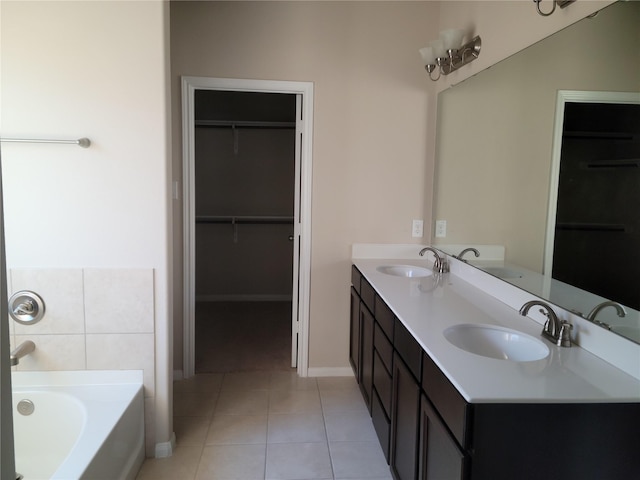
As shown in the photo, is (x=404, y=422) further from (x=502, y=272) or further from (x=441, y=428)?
(x=502, y=272)

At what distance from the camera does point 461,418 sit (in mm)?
1241

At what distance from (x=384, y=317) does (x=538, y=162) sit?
98cm

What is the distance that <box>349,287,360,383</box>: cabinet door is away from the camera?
2.92 metres

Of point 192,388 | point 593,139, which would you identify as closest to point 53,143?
point 192,388

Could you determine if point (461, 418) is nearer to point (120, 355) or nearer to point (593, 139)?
point (593, 139)

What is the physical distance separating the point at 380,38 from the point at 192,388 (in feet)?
8.97

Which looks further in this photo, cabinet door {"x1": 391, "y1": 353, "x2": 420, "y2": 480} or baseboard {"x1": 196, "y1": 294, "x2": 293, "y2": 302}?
baseboard {"x1": 196, "y1": 294, "x2": 293, "y2": 302}

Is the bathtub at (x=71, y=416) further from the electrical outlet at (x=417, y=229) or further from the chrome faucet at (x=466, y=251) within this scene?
the electrical outlet at (x=417, y=229)

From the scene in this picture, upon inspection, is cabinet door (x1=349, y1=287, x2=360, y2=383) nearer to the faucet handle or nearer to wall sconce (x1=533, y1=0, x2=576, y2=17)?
the faucet handle

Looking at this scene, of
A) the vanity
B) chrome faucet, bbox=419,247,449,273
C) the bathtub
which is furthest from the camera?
Answer: chrome faucet, bbox=419,247,449,273

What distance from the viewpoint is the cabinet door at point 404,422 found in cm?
168

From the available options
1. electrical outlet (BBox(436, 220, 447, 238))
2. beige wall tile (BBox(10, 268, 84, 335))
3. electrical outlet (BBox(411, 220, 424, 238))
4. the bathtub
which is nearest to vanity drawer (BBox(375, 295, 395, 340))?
electrical outlet (BBox(436, 220, 447, 238))

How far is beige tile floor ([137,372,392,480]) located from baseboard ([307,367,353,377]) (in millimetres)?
40

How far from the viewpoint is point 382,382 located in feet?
7.34
